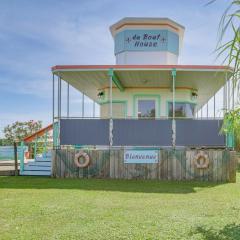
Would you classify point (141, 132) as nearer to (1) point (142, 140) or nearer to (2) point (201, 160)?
(1) point (142, 140)

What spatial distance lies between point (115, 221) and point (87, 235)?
36.0 inches

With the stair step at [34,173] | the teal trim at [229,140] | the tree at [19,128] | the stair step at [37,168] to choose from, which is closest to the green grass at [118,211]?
the teal trim at [229,140]

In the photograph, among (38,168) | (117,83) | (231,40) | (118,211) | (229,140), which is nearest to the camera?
(231,40)

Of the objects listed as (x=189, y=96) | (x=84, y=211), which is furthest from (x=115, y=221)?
(x=189, y=96)

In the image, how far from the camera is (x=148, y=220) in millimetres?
6055

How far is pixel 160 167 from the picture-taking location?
39.4 feet

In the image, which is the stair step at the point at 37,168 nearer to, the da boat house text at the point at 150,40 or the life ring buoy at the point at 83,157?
the life ring buoy at the point at 83,157

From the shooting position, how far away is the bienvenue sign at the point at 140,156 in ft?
39.4

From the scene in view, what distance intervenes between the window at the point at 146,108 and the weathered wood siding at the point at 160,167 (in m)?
3.78

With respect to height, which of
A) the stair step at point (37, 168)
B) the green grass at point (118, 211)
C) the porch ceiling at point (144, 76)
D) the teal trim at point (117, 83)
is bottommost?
the green grass at point (118, 211)

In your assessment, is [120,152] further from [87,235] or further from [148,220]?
[87,235]

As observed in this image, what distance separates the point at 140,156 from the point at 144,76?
327cm

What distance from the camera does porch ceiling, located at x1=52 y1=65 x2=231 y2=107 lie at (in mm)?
12109

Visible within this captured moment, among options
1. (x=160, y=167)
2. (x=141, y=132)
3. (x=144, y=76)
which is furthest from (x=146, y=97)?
(x=160, y=167)
